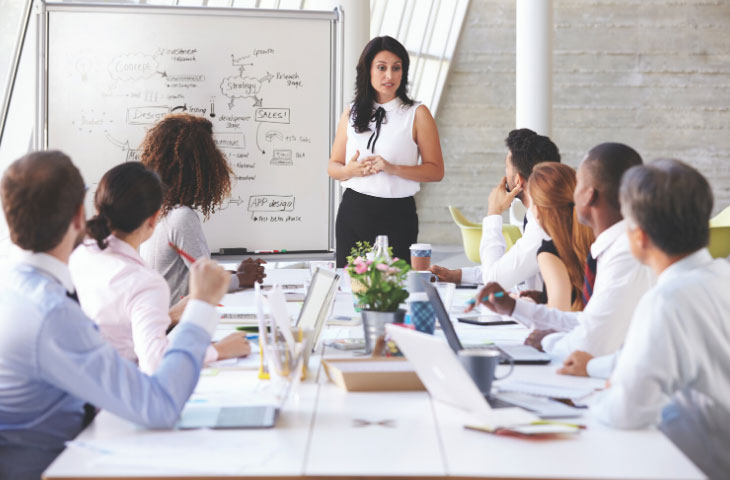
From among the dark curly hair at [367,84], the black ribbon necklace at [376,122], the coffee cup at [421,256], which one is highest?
the dark curly hair at [367,84]

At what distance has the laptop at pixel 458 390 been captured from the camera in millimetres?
1591

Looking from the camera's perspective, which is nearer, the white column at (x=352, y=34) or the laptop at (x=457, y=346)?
the laptop at (x=457, y=346)

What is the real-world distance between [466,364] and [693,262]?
0.50 metres

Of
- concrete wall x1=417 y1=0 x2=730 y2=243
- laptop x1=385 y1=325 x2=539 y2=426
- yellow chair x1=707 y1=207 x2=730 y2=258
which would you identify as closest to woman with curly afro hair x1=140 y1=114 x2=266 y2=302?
laptop x1=385 y1=325 x2=539 y2=426

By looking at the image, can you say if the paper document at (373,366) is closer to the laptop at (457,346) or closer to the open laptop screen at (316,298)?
the laptop at (457,346)

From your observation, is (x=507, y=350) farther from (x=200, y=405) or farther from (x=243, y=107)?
(x=243, y=107)

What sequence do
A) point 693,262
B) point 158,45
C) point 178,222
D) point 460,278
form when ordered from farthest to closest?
point 158,45 → point 460,278 → point 178,222 → point 693,262

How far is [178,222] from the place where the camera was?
3.13 m

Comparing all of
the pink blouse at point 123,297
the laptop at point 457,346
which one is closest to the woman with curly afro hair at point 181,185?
the pink blouse at point 123,297

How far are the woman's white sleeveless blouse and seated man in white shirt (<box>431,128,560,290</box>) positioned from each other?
0.53m

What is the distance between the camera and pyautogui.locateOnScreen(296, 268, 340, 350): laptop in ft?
7.67

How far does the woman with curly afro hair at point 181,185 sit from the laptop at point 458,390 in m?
1.56

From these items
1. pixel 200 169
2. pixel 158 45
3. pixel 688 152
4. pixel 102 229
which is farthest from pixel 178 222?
pixel 688 152

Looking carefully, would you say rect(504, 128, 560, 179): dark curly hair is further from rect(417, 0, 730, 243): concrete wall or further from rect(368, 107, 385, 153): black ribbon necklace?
rect(417, 0, 730, 243): concrete wall
